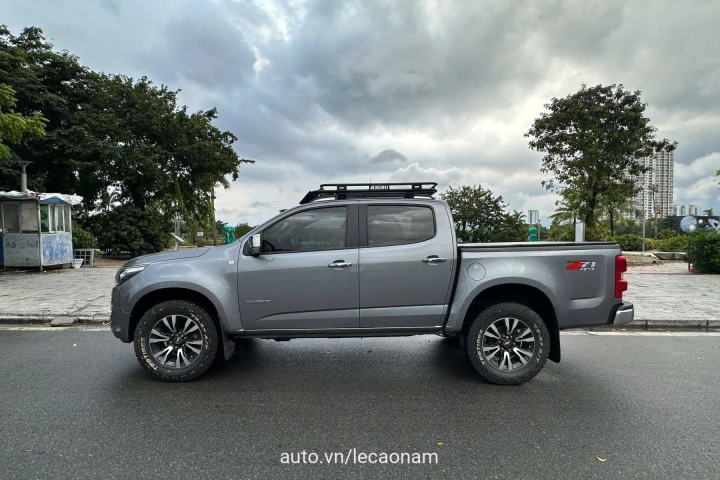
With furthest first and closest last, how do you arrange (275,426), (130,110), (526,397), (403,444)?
(130,110), (526,397), (275,426), (403,444)

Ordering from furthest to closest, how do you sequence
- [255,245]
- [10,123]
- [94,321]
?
[10,123]
[94,321]
[255,245]

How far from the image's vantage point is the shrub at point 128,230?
60.2 feet

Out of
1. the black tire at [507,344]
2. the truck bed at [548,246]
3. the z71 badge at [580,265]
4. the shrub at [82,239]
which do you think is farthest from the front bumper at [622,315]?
the shrub at [82,239]

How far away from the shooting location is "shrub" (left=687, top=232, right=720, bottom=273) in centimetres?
1316

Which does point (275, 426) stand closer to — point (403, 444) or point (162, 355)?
point (403, 444)

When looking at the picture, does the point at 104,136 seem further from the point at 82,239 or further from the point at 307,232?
the point at 307,232

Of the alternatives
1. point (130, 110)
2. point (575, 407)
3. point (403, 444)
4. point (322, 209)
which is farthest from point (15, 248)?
point (575, 407)

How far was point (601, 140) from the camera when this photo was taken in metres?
20.0

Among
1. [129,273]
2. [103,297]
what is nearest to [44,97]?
[103,297]

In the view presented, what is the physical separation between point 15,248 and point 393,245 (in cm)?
1455

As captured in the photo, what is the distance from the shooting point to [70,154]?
18.2 metres

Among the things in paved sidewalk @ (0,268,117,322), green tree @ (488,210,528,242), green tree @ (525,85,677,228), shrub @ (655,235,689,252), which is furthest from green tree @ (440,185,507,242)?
paved sidewalk @ (0,268,117,322)

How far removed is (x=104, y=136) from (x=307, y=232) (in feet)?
62.8

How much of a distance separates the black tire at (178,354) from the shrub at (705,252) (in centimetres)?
1560
